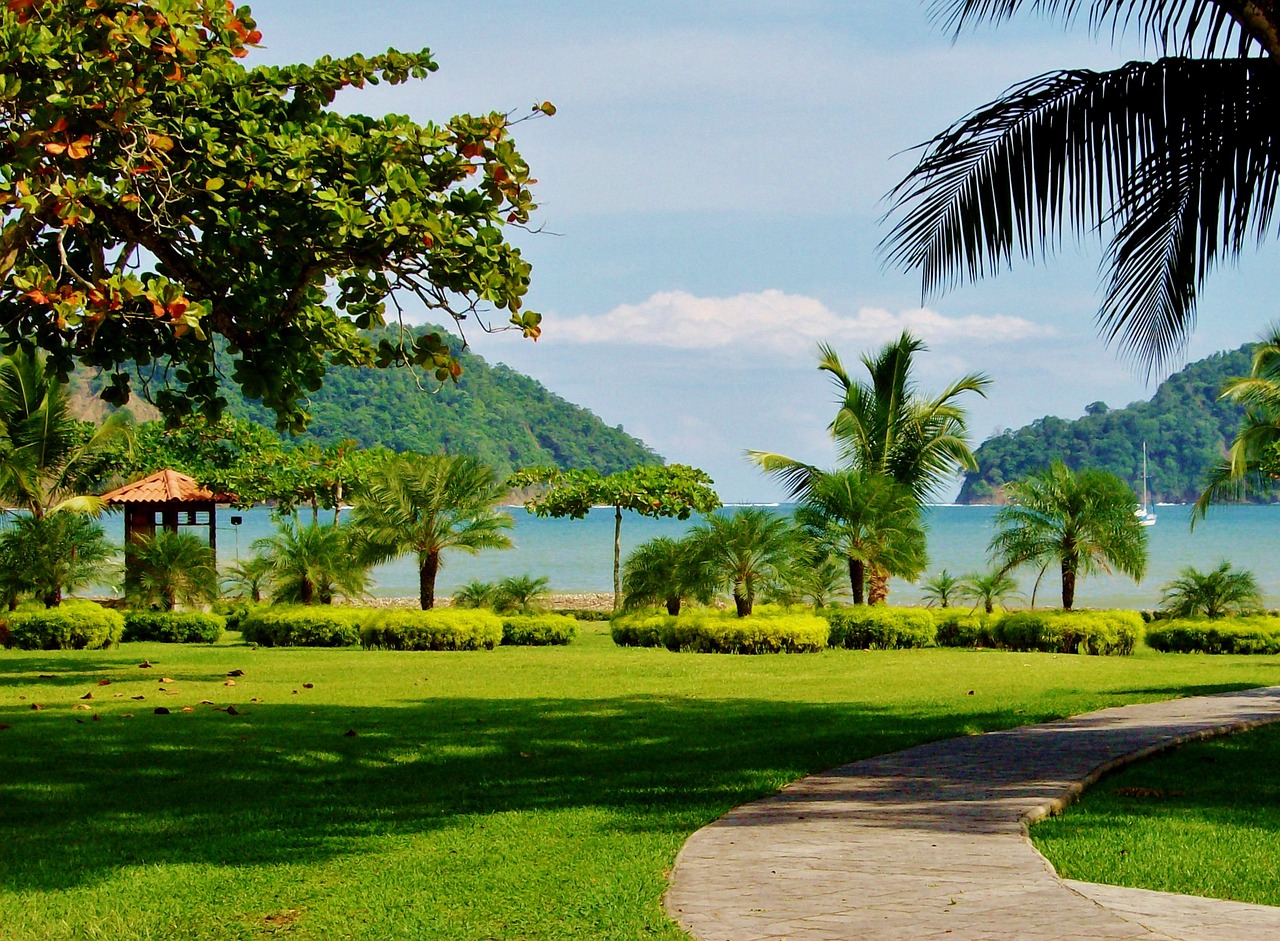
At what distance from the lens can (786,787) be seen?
742 cm

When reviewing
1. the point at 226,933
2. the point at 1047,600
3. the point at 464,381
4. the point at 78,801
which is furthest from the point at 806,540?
the point at 464,381

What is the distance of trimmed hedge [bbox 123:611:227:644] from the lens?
2098 centimetres

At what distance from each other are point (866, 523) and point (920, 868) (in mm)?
16028

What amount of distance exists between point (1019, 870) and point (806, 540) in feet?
53.0

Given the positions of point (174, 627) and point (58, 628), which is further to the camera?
point (174, 627)

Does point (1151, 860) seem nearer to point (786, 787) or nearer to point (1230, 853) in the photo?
point (1230, 853)

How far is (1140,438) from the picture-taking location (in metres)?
91.9

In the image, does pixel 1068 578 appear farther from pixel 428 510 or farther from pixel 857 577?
pixel 428 510

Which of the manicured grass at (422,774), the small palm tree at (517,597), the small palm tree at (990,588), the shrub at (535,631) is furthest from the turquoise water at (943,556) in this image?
the manicured grass at (422,774)

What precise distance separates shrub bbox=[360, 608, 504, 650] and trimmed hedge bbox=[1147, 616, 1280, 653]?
11016 mm

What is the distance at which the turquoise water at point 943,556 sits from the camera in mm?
57062

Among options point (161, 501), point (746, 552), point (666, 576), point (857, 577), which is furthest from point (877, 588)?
point (161, 501)

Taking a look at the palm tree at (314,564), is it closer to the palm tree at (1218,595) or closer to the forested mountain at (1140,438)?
the palm tree at (1218,595)

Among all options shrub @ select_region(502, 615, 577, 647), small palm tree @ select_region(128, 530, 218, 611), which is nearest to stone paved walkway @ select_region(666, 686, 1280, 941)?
Result: shrub @ select_region(502, 615, 577, 647)
